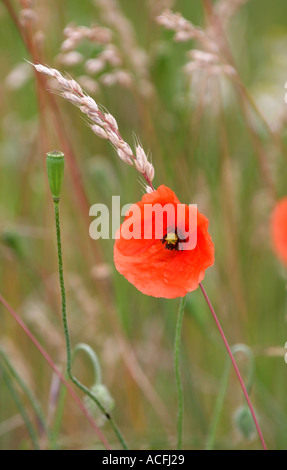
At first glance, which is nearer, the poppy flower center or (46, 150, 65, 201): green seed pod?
(46, 150, 65, 201): green seed pod

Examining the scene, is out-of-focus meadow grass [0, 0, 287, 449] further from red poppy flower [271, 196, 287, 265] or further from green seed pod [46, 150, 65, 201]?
green seed pod [46, 150, 65, 201]

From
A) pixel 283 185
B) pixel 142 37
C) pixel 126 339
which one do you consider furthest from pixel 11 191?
pixel 142 37

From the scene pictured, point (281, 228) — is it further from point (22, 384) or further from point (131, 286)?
point (131, 286)

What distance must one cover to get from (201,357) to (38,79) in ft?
2.56

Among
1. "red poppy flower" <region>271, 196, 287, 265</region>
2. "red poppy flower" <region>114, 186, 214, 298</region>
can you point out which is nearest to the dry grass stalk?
"red poppy flower" <region>114, 186, 214, 298</region>

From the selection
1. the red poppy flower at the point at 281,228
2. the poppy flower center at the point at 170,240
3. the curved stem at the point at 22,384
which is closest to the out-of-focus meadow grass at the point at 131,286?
the curved stem at the point at 22,384

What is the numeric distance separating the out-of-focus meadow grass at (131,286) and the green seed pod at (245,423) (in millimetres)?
157

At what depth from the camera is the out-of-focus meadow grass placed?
1.12 m

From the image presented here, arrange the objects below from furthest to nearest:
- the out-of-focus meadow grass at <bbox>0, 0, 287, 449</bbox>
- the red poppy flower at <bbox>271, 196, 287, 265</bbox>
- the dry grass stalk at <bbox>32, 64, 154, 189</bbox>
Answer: the out-of-focus meadow grass at <bbox>0, 0, 287, 449</bbox>
the red poppy flower at <bbox>271, 196, 287, 265</bbox>
the dry grass stalk at <bbox>32, 64, 154, 189</bbox>

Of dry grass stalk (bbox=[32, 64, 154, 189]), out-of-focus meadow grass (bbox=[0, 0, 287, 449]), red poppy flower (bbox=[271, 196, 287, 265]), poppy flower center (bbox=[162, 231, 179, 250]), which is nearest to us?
dry grass stalk (bbox=[32, 64, 154, 189])

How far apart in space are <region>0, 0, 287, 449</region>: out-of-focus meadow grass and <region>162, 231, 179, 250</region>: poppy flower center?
0.34 meters

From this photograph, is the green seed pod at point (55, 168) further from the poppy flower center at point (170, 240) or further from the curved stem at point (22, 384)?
the curved stem at point (22, 384)

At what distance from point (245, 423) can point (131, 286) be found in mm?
530

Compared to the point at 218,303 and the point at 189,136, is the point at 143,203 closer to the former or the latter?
the point at 189,136
